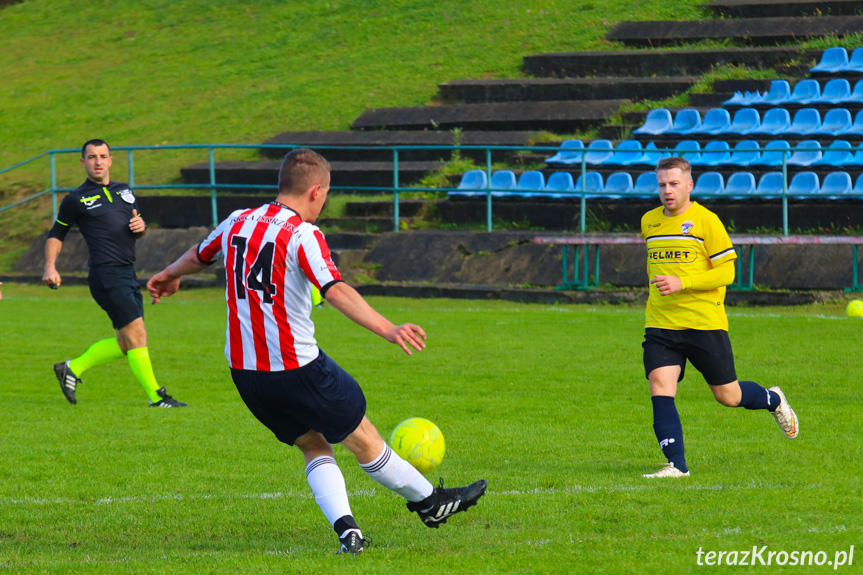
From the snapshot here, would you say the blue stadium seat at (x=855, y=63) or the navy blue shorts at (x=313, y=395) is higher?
the blue stadium seat at (x=855, y=63)

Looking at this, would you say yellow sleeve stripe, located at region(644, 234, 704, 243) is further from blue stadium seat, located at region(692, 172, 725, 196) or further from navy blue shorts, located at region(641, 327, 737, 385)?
blue stadium seat, located at region(692, 172, 725, 196)

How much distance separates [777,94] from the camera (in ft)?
62.7

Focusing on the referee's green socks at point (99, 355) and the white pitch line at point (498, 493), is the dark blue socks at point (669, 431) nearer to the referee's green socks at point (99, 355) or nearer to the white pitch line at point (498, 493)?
the white pitch line at point (498, 493)

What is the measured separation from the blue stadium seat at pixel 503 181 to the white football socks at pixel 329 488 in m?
13.9

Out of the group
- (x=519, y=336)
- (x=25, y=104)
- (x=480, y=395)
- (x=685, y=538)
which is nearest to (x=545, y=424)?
(x=480, y=395)

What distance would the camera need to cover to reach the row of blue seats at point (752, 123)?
17.5 m

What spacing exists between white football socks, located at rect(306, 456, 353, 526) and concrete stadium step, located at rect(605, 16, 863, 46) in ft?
65.0

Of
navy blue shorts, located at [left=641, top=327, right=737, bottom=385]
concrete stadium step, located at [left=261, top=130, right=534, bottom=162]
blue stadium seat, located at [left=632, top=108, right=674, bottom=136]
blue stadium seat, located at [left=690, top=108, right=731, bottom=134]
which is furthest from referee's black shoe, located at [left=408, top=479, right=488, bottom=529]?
concrete stadium step, located at [left=261, top=130, right=534, bottom=162]

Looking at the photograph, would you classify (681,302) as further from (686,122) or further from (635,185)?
(686,122)

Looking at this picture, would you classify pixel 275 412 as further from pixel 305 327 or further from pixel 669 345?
pixel 669 345

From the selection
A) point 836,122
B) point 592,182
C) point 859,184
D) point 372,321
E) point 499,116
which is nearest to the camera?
point 372,321

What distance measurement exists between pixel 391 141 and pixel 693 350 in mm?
16650

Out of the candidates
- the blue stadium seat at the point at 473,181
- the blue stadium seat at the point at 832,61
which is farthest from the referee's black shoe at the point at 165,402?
the blue stadium seat at the point at 832,61

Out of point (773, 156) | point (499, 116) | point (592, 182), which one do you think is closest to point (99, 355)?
point (592, 182)
